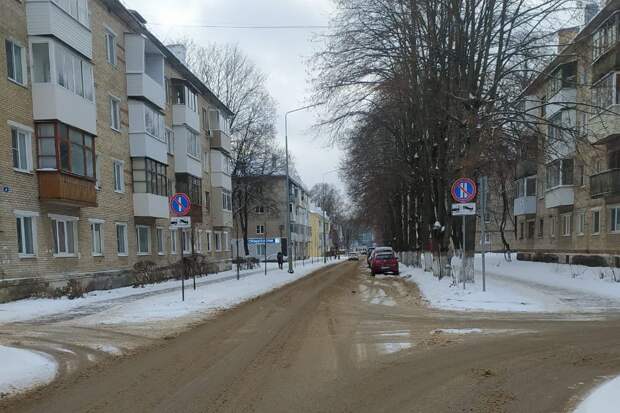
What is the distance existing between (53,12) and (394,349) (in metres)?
17.0

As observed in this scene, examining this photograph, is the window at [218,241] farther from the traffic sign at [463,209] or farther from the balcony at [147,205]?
the traffic sign at [463,209]

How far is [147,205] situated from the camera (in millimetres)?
26109


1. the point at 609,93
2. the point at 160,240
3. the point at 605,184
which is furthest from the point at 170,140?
the point at 605,184

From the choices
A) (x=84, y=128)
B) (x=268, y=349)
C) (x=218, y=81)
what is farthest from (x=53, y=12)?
(x=218, y=81)

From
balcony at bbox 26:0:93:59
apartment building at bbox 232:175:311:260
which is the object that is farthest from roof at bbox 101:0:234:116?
apartment building at bbox 232:175:311:260

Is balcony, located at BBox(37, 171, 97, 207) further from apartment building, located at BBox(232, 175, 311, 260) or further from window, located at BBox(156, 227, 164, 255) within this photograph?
apartment building, located at BBox(232, 175, 311, 260)

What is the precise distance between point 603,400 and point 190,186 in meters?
30.6

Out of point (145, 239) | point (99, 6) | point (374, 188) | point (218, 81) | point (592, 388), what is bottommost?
point (592, 388)

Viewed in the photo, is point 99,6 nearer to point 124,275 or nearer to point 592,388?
point 124,275

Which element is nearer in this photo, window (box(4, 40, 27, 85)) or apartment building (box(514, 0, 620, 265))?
window (box(4, 40, 27, 85))

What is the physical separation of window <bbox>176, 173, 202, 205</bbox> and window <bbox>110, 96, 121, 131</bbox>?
832 cm

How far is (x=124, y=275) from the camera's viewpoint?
22906 millimetres

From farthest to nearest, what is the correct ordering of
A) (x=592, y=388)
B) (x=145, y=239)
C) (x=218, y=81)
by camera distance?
(x=218, y=81)
(x=145, y=239)
(x=592, y=388)

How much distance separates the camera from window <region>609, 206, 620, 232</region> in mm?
26844
